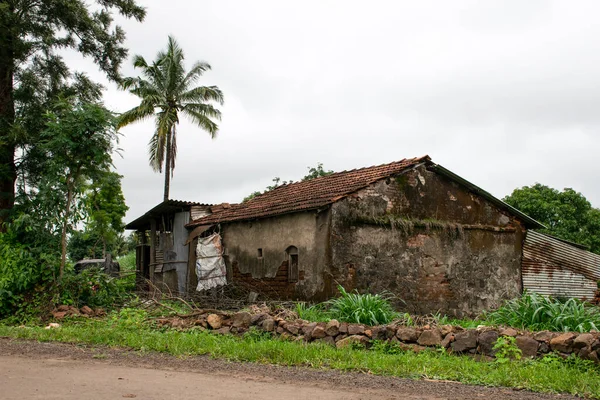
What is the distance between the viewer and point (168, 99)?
31.6 meters

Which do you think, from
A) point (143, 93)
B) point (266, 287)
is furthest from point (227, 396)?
point (143, 93)

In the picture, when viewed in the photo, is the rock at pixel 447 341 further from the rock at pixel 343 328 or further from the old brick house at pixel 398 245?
the old brick house at pixel 398 245

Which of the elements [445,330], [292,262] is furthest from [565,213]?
[445,330]

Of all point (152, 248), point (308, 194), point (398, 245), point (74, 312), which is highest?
point (308, 194)

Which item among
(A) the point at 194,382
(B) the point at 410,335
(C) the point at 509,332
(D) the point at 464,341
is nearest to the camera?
(A) the point at 194,382

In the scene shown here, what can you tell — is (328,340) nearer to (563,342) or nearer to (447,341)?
(447,341)

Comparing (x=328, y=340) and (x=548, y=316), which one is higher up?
(x=548, y=316)

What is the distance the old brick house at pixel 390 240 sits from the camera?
16.3 m

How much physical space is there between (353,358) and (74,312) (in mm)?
8134

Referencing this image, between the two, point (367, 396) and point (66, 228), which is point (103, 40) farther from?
point (367, 396)

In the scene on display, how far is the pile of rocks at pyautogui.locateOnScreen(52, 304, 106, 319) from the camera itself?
1386cm

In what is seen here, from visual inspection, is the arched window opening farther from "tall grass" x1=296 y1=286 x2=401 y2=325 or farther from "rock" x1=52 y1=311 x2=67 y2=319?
"rock" x1=52 y1=311 x2=67 y2=319

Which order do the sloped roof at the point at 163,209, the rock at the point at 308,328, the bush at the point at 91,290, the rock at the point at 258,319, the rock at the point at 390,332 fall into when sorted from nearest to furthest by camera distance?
the rock at the point at 390,332 < the rock at the point at 308,328 < the rock at the point at 258,319 < the bush at the point at 91,290 < the sloped roof at the point at 163,209

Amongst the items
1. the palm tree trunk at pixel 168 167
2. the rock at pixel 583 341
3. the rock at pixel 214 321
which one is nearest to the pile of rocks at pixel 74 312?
the rock at pixel 214 321
